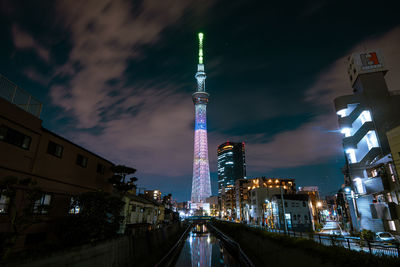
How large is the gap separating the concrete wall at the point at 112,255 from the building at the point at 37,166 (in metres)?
2.85

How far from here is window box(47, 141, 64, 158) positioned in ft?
45.8

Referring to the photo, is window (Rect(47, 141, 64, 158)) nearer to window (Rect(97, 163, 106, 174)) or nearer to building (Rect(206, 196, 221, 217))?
window (Rect(97, 163, 106, 174))

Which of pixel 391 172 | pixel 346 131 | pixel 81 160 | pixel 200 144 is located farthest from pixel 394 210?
pixel 200 144

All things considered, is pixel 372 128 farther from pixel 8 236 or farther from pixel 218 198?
pixel 218 198

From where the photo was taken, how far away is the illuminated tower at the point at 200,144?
106750 mm

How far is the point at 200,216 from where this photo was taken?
114 m

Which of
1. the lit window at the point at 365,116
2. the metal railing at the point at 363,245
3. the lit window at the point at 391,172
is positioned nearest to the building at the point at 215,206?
the lit window at the point at 365,116

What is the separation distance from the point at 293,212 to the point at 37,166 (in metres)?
43.4

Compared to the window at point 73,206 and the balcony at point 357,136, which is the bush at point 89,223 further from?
the balcony at point 357,136

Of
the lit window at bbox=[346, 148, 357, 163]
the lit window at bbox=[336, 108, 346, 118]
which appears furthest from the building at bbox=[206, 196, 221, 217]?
the lit window at bbox=[336, 108, 346, 118]

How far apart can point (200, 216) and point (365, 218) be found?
9307 cm

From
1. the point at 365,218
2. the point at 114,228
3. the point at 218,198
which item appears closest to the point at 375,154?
the point at 365,218

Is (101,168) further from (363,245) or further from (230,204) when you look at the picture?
(230,204)

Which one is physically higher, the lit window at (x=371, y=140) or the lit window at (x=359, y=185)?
the lit window at (x=371, y=140)
